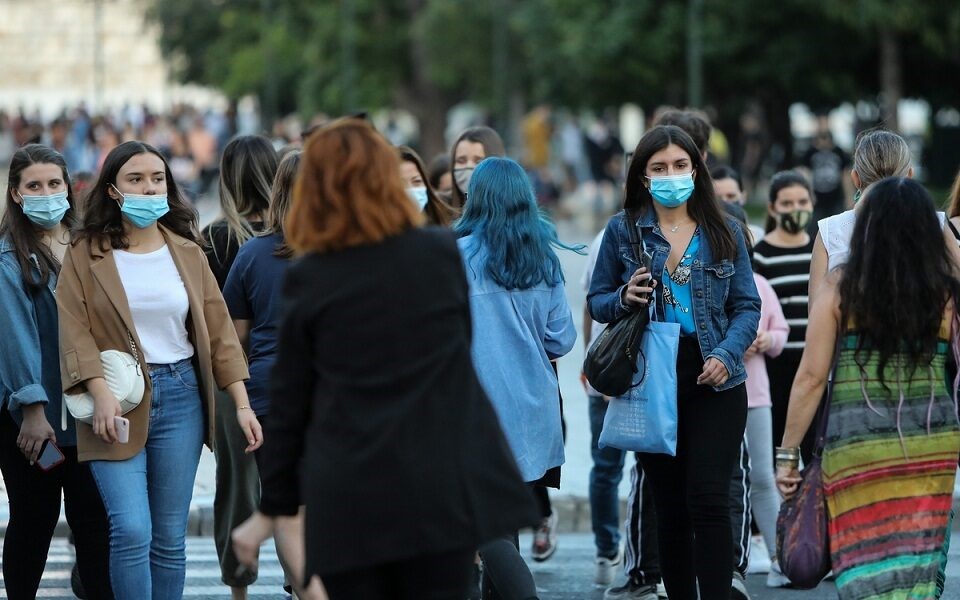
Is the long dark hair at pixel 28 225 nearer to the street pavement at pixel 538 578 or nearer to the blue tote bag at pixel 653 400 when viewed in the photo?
the street pavement at pixel 538 578

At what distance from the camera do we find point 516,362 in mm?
Answer: 5941

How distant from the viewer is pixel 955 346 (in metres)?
4.96

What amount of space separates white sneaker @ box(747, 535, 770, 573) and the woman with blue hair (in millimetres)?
2047

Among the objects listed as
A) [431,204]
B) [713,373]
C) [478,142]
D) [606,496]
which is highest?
[478,142]

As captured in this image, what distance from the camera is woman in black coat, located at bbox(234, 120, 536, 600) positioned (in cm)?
382

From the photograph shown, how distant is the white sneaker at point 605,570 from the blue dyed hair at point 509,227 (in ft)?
6.36

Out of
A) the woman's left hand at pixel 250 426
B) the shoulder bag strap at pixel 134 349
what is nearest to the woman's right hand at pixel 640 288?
the woman's left hand at pixel 250 426

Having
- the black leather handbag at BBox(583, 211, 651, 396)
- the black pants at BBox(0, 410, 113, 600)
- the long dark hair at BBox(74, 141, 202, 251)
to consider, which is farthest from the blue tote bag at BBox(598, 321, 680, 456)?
the black pants at BBox(0, 410, 113, 600)

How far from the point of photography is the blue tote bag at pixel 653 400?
584cm

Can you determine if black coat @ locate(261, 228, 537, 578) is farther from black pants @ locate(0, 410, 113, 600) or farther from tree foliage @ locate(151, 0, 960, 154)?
tree foliage @ locate(151, 0, 960, 154)

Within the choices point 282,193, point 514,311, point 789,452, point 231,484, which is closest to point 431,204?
point 282,193

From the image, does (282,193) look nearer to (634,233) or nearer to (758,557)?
(634,233)

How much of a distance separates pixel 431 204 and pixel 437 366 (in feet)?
11.3

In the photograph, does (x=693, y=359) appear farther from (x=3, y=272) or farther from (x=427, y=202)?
(x=3, y=272)
